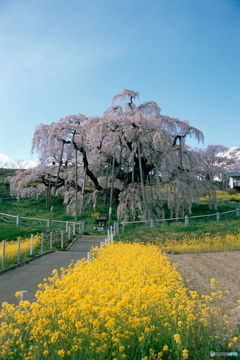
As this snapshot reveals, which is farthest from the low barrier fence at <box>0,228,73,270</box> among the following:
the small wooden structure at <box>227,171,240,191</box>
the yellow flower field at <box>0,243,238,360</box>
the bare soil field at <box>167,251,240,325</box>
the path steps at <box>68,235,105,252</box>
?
the small wooden structure at <box>227,171,240,191</box>

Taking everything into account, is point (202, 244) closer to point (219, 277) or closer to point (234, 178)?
point (219, 277)

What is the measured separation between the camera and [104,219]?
2683 cm

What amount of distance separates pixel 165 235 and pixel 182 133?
11.9 m

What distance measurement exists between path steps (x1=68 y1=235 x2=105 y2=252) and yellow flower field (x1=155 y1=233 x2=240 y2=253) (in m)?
→ 4.43

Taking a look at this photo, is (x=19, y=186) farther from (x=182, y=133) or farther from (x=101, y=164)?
(x=182, y=133)

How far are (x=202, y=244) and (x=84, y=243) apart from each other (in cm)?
813

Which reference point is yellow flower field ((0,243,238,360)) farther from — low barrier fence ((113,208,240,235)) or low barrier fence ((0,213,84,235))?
low barrier fence ((0,213,84,235))

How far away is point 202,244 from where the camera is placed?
18.3 meters

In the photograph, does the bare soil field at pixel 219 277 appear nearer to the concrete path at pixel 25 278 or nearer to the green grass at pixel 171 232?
the concrete path at pixel 25 278

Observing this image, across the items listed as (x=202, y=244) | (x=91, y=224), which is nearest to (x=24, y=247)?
(x=202, y=244)

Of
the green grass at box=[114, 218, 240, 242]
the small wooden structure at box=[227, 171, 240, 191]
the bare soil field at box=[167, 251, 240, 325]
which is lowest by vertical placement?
the bare soil field at box=[167, 251, 240, 325]

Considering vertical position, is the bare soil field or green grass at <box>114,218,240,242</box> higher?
green grass at <box>114,218,240,242</box>

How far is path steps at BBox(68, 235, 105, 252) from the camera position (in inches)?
811

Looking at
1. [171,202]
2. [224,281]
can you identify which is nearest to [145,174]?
[171,202]
